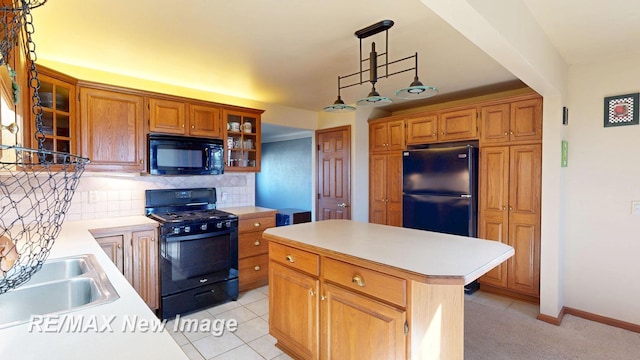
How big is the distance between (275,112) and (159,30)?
2.28 meters

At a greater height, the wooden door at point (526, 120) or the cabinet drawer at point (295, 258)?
the wooden door at point (526, 120)

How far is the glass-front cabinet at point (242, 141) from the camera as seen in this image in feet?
11.6

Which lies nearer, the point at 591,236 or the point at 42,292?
the point at 42,292

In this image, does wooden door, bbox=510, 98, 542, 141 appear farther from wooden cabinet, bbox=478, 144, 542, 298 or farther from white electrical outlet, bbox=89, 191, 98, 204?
white electrical outlet, bbox=89, 191, 98, 204

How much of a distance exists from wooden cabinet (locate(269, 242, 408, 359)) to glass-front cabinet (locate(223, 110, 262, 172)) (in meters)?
1.68

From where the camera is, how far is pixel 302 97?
3.94m

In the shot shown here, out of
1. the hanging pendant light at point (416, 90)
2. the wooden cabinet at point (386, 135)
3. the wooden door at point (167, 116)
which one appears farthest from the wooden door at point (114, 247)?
the wooden cabinet at point (386, 135)

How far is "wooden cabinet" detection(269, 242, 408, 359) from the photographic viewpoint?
1502 mm

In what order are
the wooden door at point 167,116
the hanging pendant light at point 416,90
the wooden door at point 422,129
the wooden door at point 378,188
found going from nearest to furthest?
the hanging pendant light at point 416,90 < the wooden door at point 167,116 < the wooden door at point 422,129 < the wooden door at point 378,188

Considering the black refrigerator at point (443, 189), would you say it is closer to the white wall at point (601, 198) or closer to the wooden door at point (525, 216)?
the wooden door at point (525, 216)

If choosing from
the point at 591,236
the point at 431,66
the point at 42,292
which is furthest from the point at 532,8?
the point at 42,292

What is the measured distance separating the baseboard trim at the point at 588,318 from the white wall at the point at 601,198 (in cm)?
4

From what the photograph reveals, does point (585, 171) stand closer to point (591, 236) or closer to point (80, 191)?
point (591, 236)

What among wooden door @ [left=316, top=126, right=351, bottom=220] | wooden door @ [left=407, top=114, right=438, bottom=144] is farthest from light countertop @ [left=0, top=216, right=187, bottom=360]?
wooden door @ [left=316, top=126, right=351, bottom=220]
